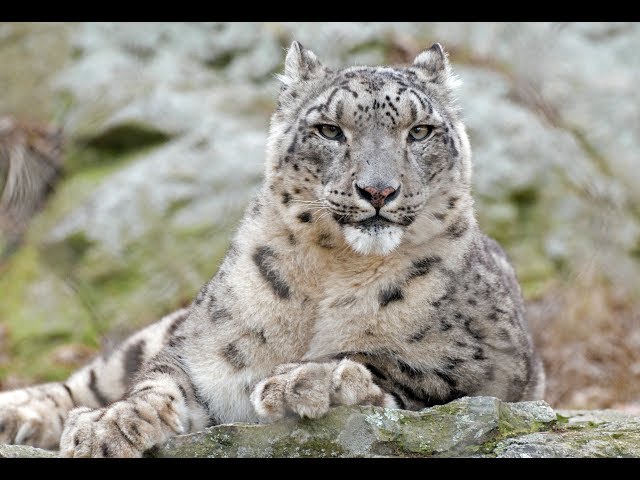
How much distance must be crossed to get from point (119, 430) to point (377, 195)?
1690 millimetres

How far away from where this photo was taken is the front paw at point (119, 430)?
439 centimetres

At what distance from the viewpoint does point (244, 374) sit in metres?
5.18

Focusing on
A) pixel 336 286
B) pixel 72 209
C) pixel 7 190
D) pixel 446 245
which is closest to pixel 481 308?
pixel 446 245

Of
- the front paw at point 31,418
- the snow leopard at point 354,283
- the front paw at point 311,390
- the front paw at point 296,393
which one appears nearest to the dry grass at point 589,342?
the snow leopard at point 354,283

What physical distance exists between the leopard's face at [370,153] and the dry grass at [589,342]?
17.4ft

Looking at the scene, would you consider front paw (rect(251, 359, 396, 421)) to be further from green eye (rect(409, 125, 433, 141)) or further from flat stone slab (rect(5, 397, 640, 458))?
green eye (rect(409, 125, 433, 141))

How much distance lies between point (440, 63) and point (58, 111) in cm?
810

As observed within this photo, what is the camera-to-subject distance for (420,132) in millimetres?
5285

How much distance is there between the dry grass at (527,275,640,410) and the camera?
10188 millimetres

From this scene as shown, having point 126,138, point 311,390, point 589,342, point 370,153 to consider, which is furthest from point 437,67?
point 126,138

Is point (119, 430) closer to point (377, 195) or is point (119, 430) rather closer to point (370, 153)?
point (377, 195)

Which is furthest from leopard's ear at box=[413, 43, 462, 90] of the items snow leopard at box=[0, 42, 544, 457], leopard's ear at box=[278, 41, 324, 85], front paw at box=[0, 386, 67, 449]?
front paw at box=[0, 386, 67, 449]

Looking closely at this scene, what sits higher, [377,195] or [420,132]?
[420,132]

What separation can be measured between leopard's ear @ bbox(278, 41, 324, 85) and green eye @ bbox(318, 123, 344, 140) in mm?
653
